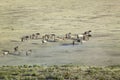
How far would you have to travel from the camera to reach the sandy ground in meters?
19.3

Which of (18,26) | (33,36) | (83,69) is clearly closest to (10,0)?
(18,26)

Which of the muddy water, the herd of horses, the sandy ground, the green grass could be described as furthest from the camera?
the herd of horses

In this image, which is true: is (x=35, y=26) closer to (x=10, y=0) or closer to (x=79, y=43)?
(x=79, y=43)

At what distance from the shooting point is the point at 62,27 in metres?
27.5

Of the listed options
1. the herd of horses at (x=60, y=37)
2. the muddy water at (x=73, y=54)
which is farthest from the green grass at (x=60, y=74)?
the herd of horses at (x=60, y=37)

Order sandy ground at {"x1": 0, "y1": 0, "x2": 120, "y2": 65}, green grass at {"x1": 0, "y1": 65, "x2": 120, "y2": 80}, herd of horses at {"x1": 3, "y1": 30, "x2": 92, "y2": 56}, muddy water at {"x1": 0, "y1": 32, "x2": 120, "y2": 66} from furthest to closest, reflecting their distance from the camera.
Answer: herd of horses at {"x1": 3, "y1": 30, "x2": 92, "y2": 56}
sandy ground at {"x1": 0, "y1": 0, "x2": 120, "y2": 65}
muddy water at {"x1": 0, "y1": 32, "x2": 120, "y2": 66}
green grass at {"x1": 0, "y1": 65, "x2": 120, "y2": 80}

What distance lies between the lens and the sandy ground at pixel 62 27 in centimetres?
1927

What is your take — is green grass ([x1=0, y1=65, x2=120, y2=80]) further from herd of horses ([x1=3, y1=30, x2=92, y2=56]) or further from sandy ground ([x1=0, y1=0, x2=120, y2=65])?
herd of horses ([x1=3, y1=30, x2=92, y2=56])

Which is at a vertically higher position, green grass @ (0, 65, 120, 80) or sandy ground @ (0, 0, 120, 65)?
sandy ground @ (0, 0, 120, 65)

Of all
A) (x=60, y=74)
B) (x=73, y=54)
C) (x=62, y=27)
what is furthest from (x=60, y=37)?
(x=60, y=74)

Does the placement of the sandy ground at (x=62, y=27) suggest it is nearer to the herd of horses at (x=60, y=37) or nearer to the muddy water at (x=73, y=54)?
the muddy water at (x=73, y=54)

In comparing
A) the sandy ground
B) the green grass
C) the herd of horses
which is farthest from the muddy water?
the green grass

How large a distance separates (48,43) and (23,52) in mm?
2168

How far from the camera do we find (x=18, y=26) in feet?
93.1
